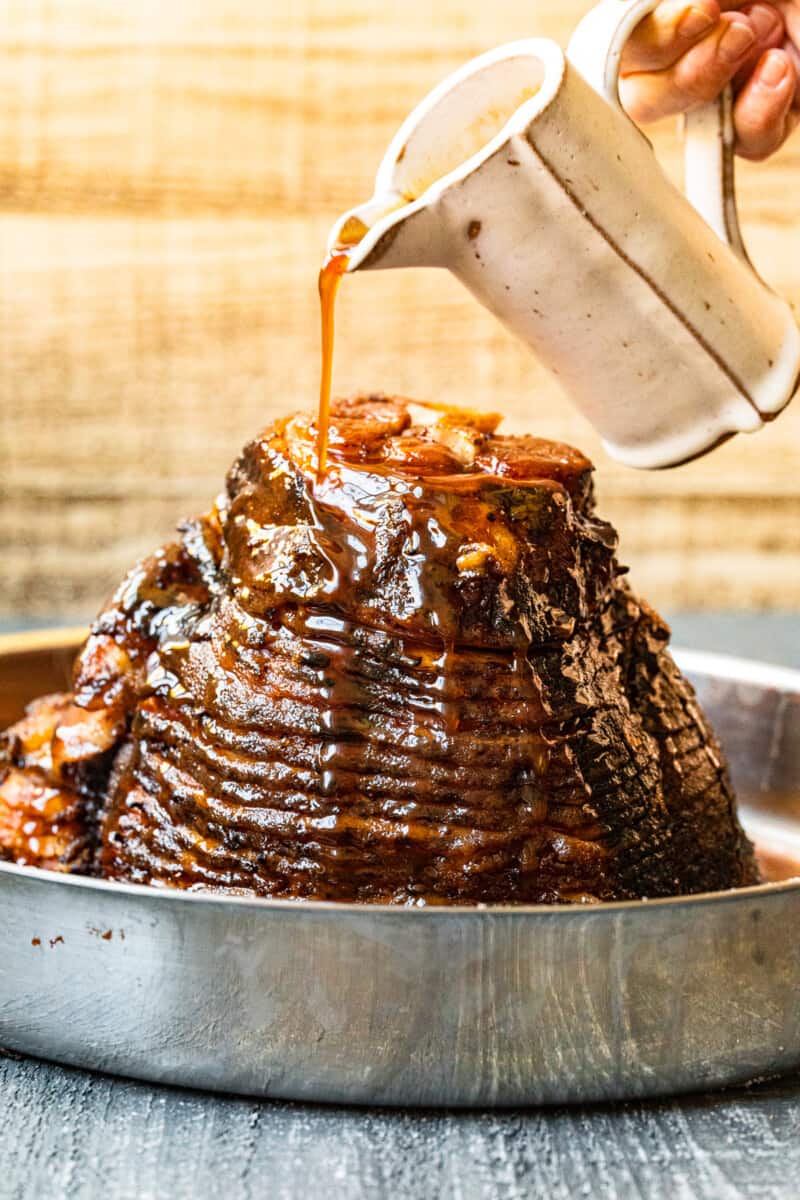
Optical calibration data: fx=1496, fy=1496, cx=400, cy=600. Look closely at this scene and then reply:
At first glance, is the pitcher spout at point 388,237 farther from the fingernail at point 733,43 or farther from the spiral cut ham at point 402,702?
the fingernail at point 733,43

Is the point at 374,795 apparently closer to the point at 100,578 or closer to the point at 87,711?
the point at 87,711

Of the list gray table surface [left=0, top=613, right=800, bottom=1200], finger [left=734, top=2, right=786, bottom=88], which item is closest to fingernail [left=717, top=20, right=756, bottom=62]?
finger [left=734, top=2, right=786, bottom=88]

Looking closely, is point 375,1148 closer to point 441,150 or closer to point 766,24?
point 441,150

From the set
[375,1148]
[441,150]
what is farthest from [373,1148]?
[441,150]

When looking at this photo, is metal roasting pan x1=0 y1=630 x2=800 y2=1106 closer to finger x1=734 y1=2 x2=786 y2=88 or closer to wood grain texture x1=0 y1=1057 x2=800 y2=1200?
wood grain texture x1=0 y1=1057 x2=800 y2=1200

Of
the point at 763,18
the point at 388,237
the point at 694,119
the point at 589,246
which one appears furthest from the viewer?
the point at 763,18
